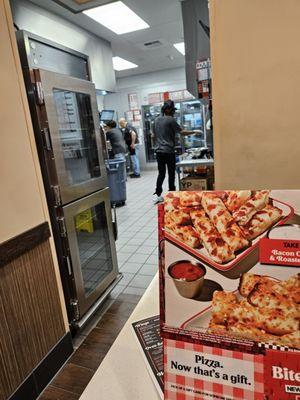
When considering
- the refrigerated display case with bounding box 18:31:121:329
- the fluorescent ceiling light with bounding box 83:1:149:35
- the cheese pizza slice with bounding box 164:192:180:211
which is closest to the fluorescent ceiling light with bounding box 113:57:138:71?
the fluorescent ceiling light with bounding box 83:1:149:35

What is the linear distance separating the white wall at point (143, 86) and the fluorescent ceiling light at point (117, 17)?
4.16 meters

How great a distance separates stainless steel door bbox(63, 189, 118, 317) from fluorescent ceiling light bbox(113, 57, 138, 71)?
16.4 ft

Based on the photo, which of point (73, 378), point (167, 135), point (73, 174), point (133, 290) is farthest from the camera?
point (167, 135)

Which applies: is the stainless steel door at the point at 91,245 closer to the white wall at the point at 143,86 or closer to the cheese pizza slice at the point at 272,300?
the cheese pizza slice at the point at 272,300

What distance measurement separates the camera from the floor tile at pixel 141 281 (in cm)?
276

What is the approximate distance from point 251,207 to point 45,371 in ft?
5.81

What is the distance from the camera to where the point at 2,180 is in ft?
4.63

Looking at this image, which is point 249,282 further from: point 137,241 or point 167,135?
point 167,135

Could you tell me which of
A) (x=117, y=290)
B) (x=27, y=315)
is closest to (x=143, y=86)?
(x=117, y=290)

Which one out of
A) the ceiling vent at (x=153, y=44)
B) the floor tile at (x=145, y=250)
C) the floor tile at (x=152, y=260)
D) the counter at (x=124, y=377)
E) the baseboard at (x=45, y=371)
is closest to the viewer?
the counter at (x=124, y=377)

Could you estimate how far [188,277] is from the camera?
561 mm

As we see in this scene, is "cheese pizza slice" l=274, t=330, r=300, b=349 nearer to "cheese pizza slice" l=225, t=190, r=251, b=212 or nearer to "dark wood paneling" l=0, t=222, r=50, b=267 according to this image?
"cheese pizza slice" l=225, t=190, r=251, b=212

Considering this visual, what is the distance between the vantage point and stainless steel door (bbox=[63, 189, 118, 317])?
2.02 metres

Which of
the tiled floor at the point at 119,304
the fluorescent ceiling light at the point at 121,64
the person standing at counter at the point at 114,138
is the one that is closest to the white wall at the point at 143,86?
the fluorescent ceiling light at the point at 121,64
